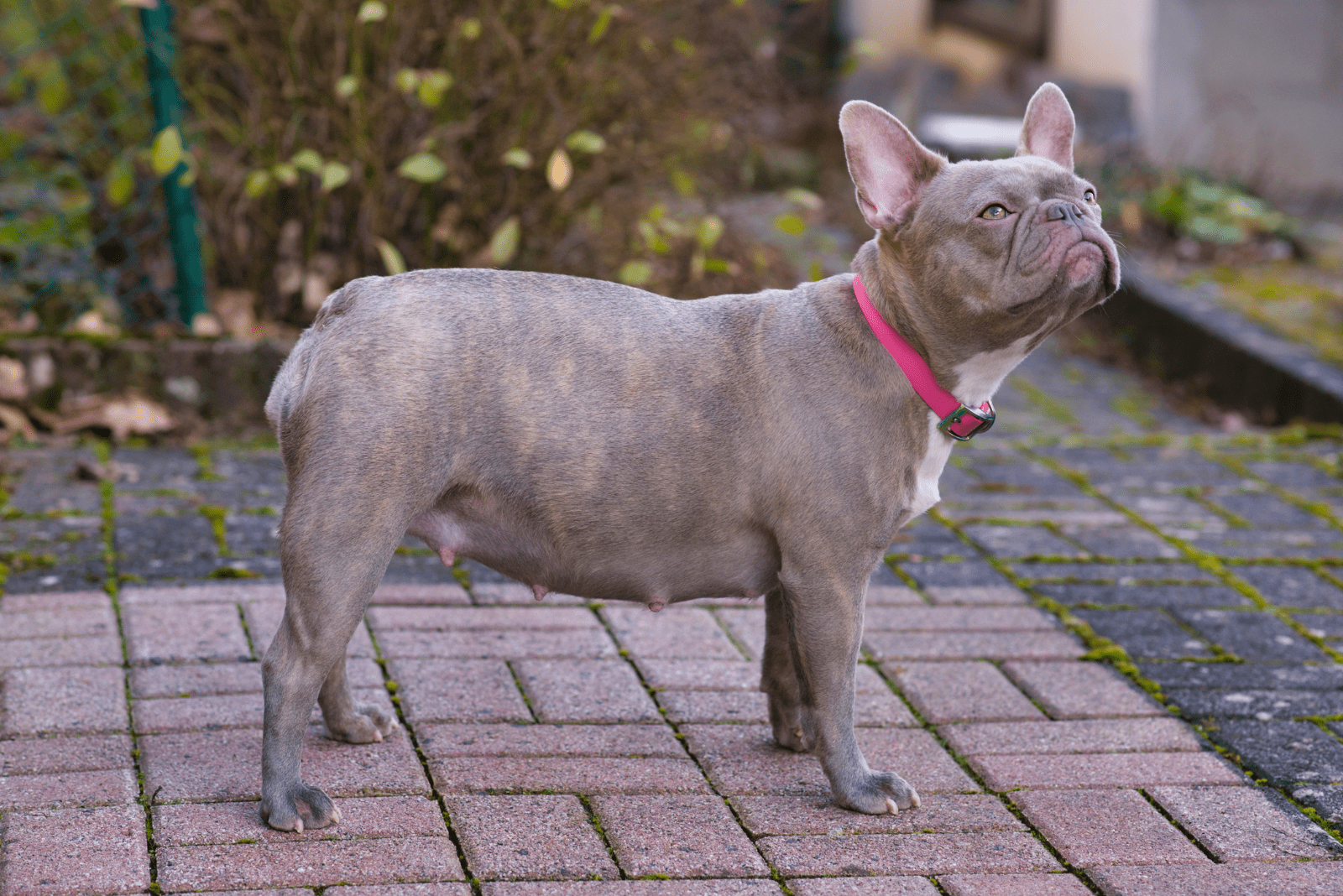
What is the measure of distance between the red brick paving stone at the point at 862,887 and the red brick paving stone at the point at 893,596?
1.46 metres

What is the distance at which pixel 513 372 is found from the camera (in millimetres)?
2734

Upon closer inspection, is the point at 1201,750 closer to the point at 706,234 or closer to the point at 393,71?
the point at 706,234

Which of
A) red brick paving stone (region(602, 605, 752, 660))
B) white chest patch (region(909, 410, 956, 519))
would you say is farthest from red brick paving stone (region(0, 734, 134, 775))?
white chest patch (region(909, 410, 956, 519))

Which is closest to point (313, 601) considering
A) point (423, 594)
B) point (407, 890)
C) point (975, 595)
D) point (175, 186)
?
point (407, 890)

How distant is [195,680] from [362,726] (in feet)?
1.71

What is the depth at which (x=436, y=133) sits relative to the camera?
5.23 m

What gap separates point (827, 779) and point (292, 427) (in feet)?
4.34

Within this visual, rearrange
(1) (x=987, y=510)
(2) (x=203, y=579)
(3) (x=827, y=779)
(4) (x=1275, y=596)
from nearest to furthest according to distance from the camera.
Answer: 1. (3) (x=827, y=779)
2. (2) (x=203, y=579)
3. (4) (x=1275, y=596)
4. (1) (x=987, y=510)

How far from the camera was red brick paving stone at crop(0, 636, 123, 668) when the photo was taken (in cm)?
328

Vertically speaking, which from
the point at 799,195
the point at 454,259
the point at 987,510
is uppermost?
the point at 799,195

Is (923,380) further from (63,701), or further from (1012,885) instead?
(63,701)

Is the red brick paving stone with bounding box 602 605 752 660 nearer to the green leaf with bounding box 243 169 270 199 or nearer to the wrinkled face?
the wrinkled face

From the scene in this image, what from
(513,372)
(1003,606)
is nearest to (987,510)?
(1003,606)

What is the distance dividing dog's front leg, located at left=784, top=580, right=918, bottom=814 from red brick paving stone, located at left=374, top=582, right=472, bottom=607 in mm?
1274
